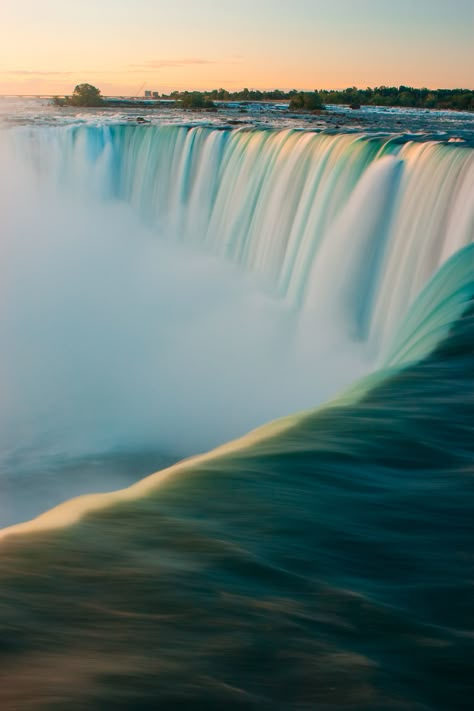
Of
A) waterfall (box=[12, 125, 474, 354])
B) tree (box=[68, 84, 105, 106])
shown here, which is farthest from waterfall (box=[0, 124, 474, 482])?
tree (box=[68, 84, 105, 106])

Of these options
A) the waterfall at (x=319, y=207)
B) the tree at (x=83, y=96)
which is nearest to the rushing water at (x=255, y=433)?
the waterfall at (x=319, y=207)

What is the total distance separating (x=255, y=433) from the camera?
5074mm

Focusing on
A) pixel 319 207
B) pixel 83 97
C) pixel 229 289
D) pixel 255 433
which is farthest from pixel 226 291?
pixel 83 97

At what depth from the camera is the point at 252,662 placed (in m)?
2.80

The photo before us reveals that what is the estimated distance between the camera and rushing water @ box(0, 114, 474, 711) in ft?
9.26

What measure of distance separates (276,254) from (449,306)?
9.59 m

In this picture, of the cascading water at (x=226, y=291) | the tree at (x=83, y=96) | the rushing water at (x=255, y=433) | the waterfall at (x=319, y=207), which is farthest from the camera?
the tree at (x=83, y=96)

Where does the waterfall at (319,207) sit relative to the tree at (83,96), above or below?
below

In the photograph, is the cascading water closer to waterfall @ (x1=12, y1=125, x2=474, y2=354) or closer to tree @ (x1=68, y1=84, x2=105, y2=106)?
waterfall @ (x1=12, y1=125, x2=474, y2=354)

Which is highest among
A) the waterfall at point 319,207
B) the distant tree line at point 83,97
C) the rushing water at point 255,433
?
the distant tree line at point 83,97

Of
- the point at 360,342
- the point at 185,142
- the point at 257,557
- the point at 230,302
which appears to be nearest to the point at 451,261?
the point at 360,342

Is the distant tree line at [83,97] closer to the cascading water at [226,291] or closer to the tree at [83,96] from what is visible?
the tree at [83,96]

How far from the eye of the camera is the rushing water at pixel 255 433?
111 inches

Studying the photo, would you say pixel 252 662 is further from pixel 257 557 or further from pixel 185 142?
pixel 185 142
